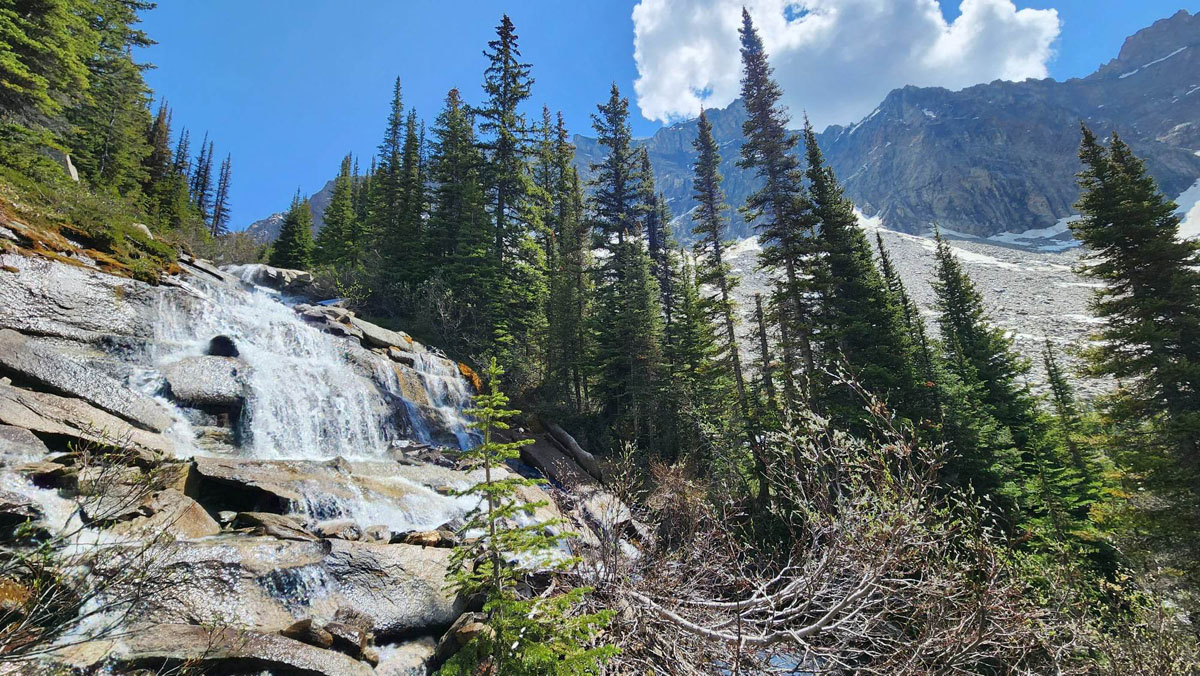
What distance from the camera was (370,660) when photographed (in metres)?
6.05

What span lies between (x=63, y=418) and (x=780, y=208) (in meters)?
21.6

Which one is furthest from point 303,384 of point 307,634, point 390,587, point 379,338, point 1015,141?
point 1015,141

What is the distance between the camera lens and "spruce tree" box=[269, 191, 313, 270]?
137 ft

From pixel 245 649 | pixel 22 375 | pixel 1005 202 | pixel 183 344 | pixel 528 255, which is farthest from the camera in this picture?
pixel 1005 202

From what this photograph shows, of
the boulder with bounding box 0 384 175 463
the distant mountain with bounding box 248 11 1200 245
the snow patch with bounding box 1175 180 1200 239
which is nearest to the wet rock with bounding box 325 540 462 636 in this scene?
the boulder with bounding box 0 384 175 463

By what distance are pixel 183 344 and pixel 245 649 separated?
12.1 metres

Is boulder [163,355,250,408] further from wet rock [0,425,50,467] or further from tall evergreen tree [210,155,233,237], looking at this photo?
tall evergreen tree [210,155,233,237]

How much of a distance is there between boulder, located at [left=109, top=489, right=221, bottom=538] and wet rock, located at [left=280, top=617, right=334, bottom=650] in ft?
7.31

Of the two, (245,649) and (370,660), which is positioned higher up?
(245,649)

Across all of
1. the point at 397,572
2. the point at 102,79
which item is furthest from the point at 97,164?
the point at 397,572

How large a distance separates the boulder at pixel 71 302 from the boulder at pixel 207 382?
5.89ft

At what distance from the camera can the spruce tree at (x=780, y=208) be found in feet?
60.7

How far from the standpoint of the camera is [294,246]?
42.4 m

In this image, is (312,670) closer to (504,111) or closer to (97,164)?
(504,111)
